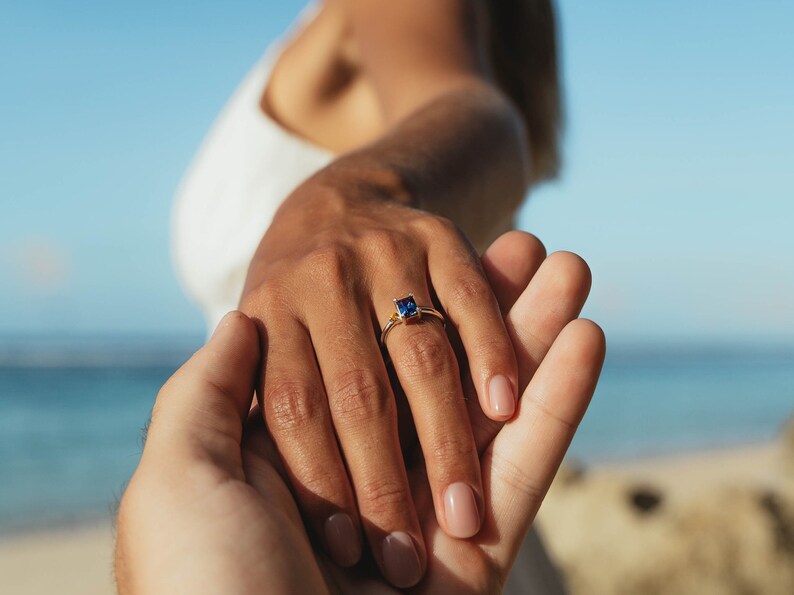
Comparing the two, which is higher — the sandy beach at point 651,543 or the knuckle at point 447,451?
the knuckle at point 447,451

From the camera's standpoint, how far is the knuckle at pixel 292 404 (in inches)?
41.1

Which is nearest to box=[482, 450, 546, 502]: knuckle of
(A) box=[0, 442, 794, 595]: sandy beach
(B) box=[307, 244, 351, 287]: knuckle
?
(B) box=[307, 244, 351, 287]: knuckle

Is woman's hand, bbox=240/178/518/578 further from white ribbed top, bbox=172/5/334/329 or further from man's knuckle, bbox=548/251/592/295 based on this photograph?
white ribbed top, bbox=172/5/334/329

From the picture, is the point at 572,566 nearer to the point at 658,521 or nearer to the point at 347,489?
the point at 658,521

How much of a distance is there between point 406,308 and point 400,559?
345mm

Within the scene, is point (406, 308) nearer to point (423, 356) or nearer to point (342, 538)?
point (423, 356)

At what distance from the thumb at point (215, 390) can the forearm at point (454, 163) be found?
324 mm

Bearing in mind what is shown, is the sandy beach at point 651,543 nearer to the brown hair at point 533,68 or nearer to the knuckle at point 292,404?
the brown hair at point 533,68

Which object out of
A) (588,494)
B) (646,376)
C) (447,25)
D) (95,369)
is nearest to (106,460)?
(588,494)

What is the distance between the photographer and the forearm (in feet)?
4.40

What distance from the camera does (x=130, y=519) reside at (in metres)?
0.94

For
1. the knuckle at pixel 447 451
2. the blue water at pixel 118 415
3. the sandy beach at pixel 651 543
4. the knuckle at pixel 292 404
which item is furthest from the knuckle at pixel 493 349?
the sandy beach at pixel 651 543

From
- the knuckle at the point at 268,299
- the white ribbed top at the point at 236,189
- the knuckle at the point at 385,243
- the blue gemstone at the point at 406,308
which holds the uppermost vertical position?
the knuckle at the point at 385,243

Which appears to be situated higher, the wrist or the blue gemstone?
the wrist
